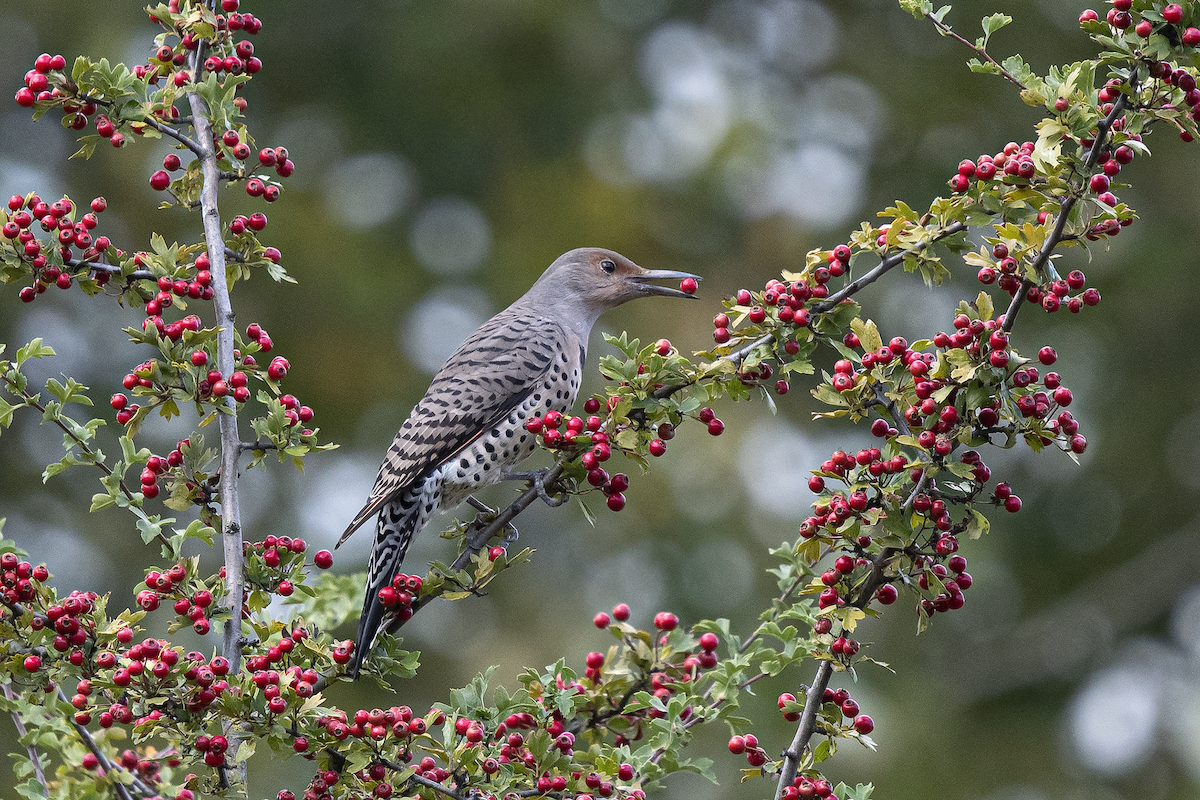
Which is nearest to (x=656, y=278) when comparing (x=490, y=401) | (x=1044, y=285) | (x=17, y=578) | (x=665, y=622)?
(x=490, y=401)

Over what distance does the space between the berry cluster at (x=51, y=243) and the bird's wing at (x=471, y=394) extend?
4.04 ft

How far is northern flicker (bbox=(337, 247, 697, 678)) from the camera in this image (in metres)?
3.98

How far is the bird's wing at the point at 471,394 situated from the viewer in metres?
4.09

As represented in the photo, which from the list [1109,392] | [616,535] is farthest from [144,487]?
[1109,392]

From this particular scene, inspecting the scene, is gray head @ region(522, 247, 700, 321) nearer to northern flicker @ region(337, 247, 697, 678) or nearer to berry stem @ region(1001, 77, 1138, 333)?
northern flicker @ region(337, 247, 697, 678)

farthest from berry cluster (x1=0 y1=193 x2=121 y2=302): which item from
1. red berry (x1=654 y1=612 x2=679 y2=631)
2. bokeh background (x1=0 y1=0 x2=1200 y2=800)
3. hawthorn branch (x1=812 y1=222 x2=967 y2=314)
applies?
bokeh background (x1=0 y1=0 x2=1200 y2=800)

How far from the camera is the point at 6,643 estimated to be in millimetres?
2305

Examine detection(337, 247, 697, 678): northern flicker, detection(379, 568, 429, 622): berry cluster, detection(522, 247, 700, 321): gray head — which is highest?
detection(522, 247, 700, 321): gray head

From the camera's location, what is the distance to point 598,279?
5.14 metres

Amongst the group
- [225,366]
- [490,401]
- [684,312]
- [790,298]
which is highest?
[684,312]

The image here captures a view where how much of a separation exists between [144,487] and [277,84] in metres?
8.94

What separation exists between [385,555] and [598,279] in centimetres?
186

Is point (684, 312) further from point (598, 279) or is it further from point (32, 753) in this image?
point (32, 753)

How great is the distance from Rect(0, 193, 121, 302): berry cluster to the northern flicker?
3.40 ft
